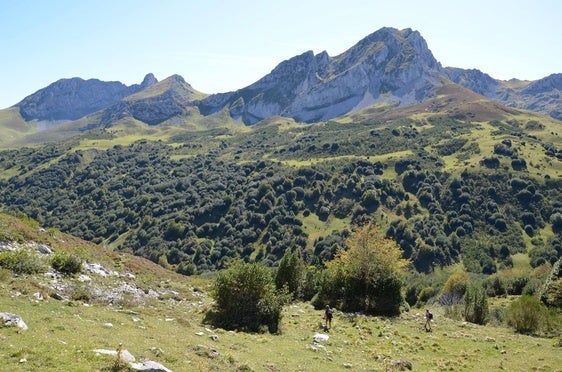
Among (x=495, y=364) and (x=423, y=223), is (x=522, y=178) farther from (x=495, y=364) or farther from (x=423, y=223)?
(x=495, y=364)

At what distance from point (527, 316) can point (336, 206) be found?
10915 centimetres

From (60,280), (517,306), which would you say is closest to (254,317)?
(60,280)

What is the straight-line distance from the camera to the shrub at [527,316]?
32.4 metres

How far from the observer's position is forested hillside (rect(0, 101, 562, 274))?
116750 millimetres

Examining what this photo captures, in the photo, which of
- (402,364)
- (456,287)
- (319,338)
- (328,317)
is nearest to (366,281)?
(328,317)

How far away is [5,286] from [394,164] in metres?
157

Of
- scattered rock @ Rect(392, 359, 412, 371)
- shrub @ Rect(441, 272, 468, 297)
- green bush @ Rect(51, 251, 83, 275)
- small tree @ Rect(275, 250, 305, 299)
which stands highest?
green bush @ Rect(51, 251, 83, 275)

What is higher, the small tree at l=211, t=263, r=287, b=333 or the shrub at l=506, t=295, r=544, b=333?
the small tree at l=211, t=263, r=287, b=333

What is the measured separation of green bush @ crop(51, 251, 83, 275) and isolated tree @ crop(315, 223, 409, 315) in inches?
914

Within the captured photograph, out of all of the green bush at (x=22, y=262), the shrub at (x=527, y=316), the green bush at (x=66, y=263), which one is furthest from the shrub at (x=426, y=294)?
the green bush at (x=22, y=262)

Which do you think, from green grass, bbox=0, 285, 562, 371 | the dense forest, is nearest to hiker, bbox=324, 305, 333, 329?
green grass, bbox=0, 285, 562, 371

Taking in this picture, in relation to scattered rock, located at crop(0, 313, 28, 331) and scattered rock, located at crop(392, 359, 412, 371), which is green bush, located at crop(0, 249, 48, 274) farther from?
scattered rock, located at crop(392, 359, 412, 371)

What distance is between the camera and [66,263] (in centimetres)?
2802

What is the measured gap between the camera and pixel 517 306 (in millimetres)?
33750
